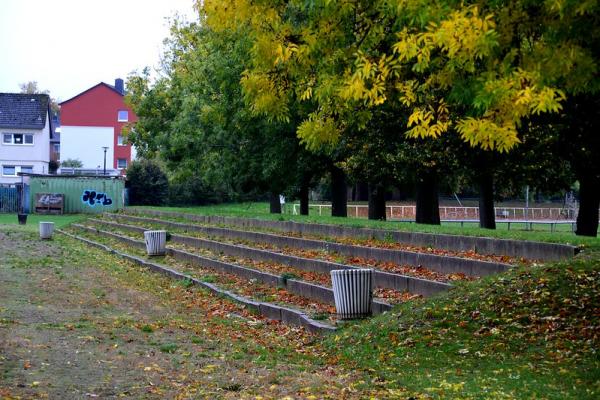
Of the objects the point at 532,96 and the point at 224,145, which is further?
the point at 224,145

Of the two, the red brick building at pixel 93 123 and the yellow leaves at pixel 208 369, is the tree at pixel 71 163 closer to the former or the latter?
the red brick building at pixel 93 123

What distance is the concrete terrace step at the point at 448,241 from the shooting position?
1412cm

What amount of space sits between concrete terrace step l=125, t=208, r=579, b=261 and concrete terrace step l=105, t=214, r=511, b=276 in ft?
3.01

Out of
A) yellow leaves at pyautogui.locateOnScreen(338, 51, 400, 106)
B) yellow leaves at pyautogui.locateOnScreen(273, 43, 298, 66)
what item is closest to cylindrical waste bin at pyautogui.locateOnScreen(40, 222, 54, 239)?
yellow leaves at pyautogui.locateOnScreen(273, 43, 298, 66)

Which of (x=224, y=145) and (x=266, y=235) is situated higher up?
(x=224, y=145)

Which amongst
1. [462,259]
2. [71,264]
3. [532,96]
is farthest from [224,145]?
[532,96]

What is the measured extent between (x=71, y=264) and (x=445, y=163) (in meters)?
11.4

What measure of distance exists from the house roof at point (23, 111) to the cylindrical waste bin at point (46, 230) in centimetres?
4470

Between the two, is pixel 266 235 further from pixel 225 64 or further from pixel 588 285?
pixel 588 285

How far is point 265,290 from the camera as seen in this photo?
1753 centimetres

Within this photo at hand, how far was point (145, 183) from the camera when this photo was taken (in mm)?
59438

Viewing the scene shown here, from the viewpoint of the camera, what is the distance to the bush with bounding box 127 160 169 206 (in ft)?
194

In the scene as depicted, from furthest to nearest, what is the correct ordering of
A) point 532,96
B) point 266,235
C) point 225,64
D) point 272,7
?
point 225,64, point 266,235, point 272,7, point 532,96

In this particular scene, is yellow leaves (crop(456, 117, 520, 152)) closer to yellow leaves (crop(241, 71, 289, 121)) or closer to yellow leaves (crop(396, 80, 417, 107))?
yellow leaves (crop(396, 80, 417, 107))
